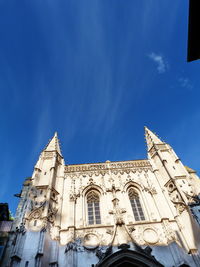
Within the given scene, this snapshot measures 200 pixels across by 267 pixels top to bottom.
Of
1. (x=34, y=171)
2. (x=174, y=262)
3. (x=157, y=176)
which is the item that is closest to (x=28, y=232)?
(x=34, y=171)

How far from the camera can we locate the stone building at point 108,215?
35.2 feet

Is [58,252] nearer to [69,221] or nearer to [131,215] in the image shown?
[69,221]

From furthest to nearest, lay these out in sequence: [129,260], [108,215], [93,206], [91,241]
→ [93,206] < [108,215] < [91,241] < [129,260]

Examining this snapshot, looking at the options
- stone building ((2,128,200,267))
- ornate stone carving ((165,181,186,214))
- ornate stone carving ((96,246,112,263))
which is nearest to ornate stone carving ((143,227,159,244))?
stone building ((2,128,200,267))

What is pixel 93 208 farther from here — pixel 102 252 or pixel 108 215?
pixel 102 252

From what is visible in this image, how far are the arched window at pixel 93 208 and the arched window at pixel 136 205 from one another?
274 cm

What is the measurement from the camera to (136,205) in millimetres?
14578

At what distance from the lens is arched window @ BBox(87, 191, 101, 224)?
13.6 metres

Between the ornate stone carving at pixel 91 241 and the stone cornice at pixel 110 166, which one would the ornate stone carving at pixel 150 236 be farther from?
the stone cornice at pixel 110 166

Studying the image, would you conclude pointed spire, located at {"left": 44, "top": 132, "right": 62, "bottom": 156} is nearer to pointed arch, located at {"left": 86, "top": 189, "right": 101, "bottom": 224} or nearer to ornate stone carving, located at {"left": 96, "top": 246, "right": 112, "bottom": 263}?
pointed arch, located at {"left": 86, "top": 189, "right": 101, "bottom": 224}

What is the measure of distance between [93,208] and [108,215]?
152cm

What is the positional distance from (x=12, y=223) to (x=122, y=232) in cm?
736

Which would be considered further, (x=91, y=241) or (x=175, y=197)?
(x=175, y=197)

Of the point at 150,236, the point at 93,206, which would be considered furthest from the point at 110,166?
the point at 150,236
